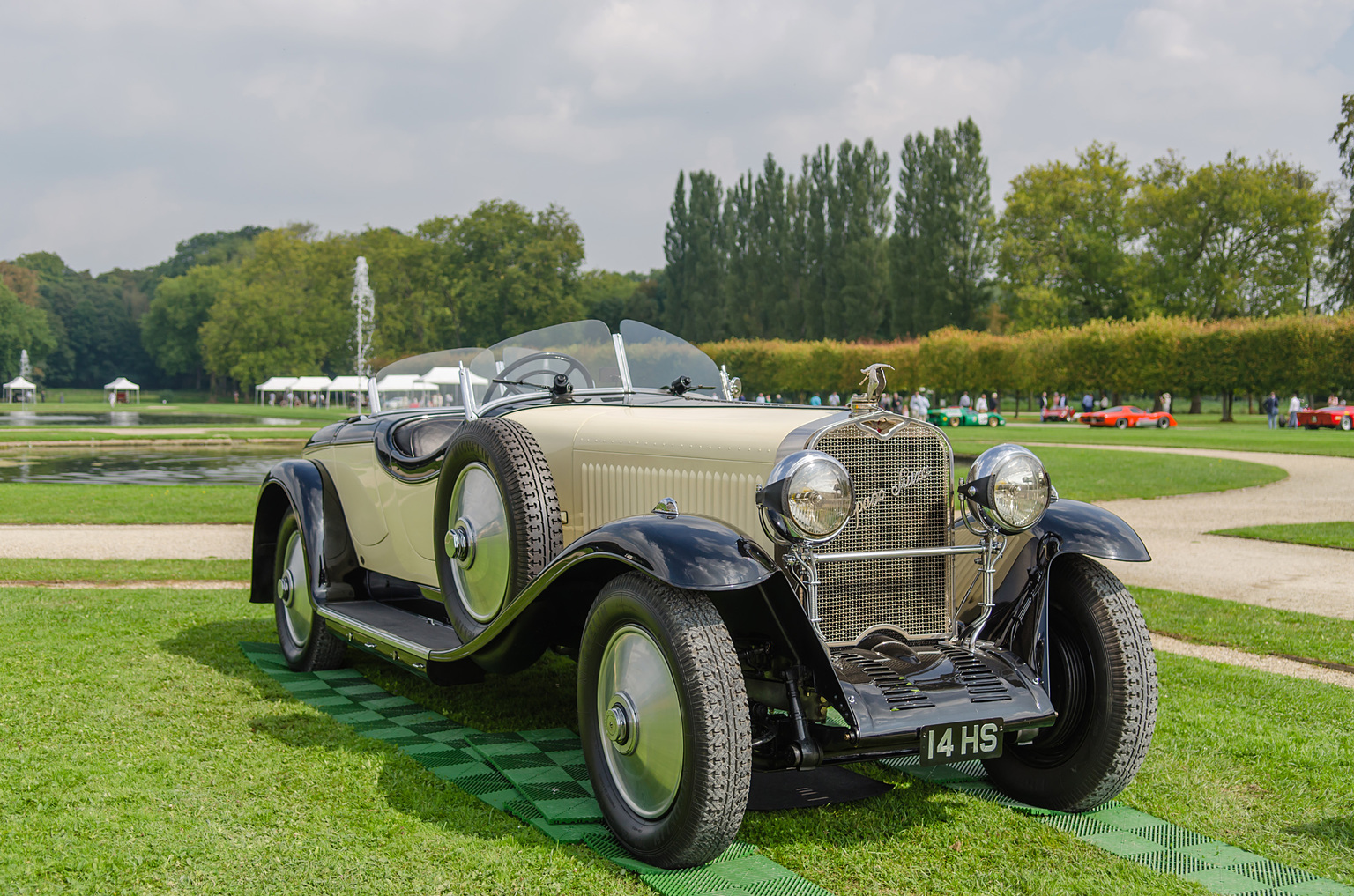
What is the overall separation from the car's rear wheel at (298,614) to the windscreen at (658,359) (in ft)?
7.45

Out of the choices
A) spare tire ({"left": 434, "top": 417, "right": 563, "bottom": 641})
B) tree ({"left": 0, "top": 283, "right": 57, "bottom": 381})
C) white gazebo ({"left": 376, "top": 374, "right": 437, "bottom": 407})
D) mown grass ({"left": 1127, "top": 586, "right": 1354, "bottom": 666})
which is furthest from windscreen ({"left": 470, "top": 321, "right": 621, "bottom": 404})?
tree ({"left": 0, "top": 283, "right": 57, "bottom": 381})

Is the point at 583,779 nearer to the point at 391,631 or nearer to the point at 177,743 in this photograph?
the point at 391,631

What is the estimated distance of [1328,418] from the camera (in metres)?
39.4

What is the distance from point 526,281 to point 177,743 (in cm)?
7101

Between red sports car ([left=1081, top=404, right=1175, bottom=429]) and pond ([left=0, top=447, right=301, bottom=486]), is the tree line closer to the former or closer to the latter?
red sports car ([left=1081, top=404, right=1175, bottom=429])

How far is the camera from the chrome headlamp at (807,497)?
329 cm

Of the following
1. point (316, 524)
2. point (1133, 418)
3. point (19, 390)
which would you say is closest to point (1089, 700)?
point (316, 524)

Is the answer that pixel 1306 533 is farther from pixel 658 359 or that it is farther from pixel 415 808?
pixel 415 808

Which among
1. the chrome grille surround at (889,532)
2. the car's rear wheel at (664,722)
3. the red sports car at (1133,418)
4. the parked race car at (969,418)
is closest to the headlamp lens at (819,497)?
the chrome grille surround at (889,532)

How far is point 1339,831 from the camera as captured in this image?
12.0 ft

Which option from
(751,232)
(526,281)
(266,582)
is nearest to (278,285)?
(526,281)

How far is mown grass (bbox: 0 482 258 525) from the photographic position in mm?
13492

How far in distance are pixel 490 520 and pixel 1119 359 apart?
51193 mm

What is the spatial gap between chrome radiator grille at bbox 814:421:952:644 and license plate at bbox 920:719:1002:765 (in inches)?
21.6
